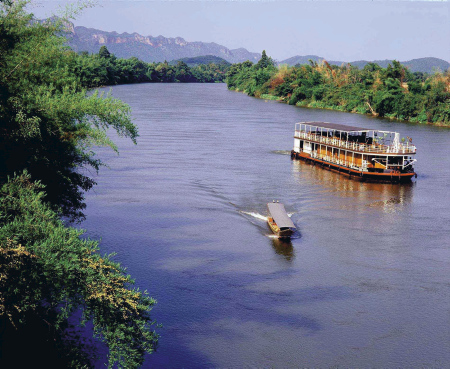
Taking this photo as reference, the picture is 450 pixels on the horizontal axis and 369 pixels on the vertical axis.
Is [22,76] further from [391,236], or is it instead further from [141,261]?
[391,236]

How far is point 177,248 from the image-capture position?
85.3 ft

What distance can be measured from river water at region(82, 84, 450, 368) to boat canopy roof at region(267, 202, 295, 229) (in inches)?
37.3

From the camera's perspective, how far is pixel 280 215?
29281mm

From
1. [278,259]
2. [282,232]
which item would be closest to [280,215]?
[282,232]

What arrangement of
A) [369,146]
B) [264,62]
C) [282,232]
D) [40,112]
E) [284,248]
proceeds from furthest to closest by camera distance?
[264,62] → [369,146] → [282,232] → [284,248] → [40,112]

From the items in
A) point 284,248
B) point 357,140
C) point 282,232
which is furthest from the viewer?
point 357,140

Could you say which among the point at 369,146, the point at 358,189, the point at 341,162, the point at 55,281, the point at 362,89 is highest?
the point at 362,89

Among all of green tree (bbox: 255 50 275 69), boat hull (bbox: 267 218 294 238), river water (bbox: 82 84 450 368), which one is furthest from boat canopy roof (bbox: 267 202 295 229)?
green tree (bbox: 255 50 275 69)

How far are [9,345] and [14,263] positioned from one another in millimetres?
2790

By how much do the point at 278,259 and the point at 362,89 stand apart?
78.3 meters

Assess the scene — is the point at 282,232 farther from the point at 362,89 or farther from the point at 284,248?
the point at 362,89

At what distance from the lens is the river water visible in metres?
18.2

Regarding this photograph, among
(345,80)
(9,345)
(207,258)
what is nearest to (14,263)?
(9,345)

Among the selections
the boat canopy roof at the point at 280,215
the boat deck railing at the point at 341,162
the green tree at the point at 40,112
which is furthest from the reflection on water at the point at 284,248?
the boat deck railing at the point at 341,162
